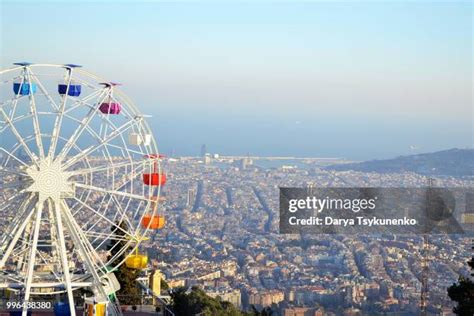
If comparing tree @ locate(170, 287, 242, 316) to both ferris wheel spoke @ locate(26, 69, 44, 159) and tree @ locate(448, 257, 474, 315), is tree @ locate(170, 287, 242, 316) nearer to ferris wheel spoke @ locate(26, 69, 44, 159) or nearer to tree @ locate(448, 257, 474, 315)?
tree @ locate(448, 257, 474, 315)

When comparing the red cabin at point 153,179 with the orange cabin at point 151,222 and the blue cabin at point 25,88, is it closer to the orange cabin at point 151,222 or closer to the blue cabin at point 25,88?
the orange cabin at point 151,222

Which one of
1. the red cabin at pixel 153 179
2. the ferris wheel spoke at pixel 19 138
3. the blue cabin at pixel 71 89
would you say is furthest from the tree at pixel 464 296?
the ferris wheel spoke at pixel 19 138

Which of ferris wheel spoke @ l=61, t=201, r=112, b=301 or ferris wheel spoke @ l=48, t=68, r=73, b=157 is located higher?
ferris wheel spoke @ l=48, t=68, r=73, b=157

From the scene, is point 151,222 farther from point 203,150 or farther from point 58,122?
point 203,150

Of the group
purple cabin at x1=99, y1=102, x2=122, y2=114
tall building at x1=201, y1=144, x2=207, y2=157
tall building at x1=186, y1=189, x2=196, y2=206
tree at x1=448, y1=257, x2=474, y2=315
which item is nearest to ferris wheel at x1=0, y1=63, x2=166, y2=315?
purple cabin at x1=99, y1=102, x2=122, y2=114

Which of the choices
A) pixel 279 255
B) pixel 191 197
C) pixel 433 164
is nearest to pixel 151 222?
pixel 279 255

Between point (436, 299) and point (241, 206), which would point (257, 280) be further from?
point (241, 206)
